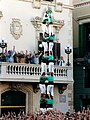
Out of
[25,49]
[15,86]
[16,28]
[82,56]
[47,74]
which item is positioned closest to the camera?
[47,74]

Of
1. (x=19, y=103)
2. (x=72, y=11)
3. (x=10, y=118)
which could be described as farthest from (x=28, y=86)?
(x=10, y=118)

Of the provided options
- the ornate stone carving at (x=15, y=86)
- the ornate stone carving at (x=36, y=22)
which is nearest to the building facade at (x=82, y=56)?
the ornate stone carving at (x=36, y=22)

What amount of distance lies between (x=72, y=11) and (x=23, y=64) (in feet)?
23.9

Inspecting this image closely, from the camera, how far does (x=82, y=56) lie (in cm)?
3112

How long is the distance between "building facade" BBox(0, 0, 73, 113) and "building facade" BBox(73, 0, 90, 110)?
1.88 m

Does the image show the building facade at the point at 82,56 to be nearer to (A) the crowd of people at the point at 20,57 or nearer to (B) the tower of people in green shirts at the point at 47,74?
(A) the crowd of people at the point at 20,57

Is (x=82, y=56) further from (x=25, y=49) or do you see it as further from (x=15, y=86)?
(x=15, y=86)

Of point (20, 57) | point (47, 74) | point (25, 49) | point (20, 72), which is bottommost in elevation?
point (47, 74)

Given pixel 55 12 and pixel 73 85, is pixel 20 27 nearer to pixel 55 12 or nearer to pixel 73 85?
pixel 55 12

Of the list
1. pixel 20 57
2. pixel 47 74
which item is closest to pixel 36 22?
pixel 20 57

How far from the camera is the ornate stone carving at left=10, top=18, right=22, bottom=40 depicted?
88.9 ft

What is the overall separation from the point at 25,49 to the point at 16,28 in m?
1.31

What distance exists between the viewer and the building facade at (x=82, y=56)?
3092cm

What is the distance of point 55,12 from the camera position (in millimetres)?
29141
